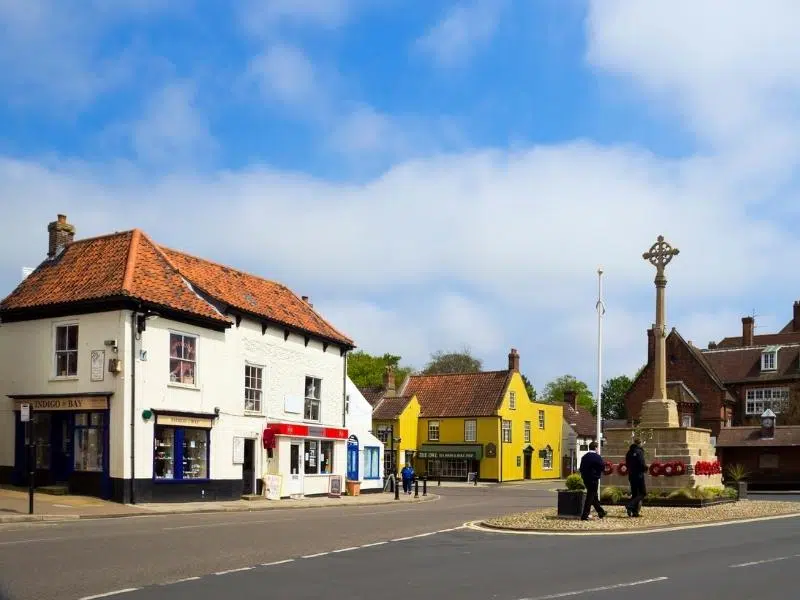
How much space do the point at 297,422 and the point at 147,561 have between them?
2413 cm

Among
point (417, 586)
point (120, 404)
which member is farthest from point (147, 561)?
point (120, 404)

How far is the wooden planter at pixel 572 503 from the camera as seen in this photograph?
21766 millimetres

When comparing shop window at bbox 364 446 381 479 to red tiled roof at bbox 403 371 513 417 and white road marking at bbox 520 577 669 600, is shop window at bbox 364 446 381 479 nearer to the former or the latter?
red tiled roof at bbox 403 371 513 417

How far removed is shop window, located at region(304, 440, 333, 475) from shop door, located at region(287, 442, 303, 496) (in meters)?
0.67

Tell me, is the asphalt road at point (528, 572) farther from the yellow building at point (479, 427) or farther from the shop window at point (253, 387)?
the yellow building at point (479, 427)

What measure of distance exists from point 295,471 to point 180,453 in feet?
23.9

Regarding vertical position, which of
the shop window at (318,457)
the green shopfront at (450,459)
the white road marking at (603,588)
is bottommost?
the green shopfront at (450,459)

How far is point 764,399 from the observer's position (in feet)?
241

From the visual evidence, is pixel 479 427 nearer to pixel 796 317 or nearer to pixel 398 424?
pixel 398 424

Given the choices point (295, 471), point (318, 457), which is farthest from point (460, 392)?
point (295, 471)

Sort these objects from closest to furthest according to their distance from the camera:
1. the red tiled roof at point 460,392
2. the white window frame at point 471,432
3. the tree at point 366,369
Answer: the white window frame at point 471,432, the red tiled roof at point 460,392, the tree at point 366,369

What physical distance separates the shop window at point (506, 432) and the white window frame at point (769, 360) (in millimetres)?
20238

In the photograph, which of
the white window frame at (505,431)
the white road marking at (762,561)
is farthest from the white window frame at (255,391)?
the white window frame at (505,431)

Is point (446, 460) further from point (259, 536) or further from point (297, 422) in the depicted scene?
point (259, 536)
